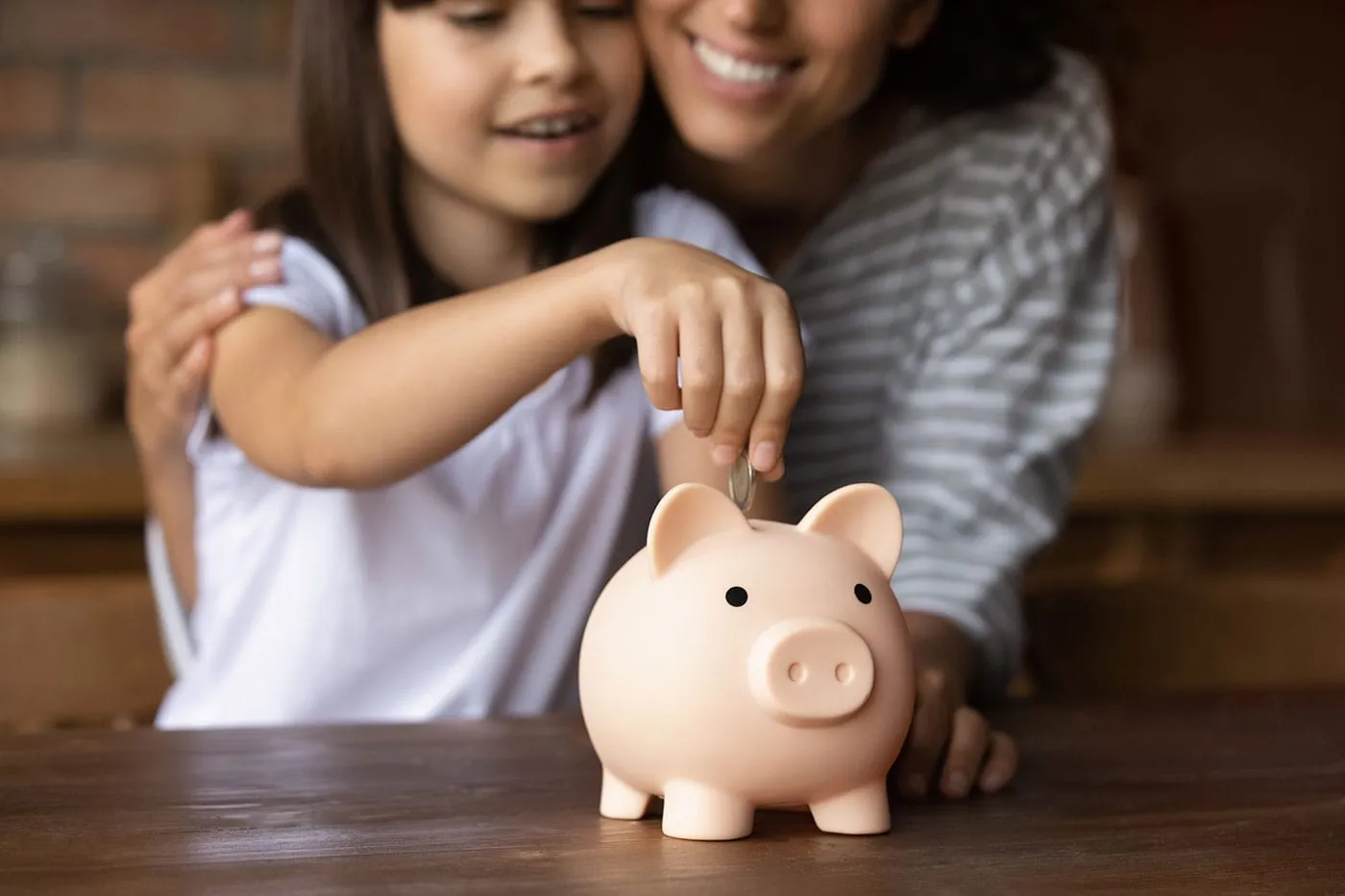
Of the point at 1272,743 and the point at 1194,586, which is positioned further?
the point at 1194,586

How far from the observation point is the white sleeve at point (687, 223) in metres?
1.09

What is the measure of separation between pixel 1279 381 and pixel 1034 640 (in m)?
1.92

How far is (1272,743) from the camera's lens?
0.83 meters

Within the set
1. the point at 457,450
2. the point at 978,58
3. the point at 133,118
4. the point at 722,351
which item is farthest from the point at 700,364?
the point at 133,118

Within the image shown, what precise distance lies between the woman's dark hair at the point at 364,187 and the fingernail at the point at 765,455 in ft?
1.51

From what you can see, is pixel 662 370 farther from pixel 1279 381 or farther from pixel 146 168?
pixel 1279 381

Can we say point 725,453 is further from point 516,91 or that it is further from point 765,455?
point 516,91

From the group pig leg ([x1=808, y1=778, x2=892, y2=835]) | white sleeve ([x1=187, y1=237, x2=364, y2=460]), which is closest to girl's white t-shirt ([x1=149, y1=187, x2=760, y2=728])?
white sleeve ([x1=187, y1=237, x2=364, y2=460])

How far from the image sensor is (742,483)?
2.19 ft

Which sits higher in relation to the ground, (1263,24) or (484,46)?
(484,46)

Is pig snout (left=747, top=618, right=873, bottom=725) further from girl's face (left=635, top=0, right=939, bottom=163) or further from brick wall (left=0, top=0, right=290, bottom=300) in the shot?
brick wall (left=0, top=0, right=290, bottom=300)

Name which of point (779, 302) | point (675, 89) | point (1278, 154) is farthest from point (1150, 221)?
point (779, 302)

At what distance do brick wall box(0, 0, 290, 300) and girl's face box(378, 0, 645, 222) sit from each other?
1.51 meters

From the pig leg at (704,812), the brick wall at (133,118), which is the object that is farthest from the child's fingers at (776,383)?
the brick wall at (133,118)
